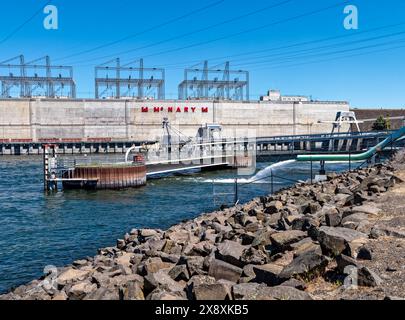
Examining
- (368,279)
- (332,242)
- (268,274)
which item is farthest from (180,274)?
(368,279)

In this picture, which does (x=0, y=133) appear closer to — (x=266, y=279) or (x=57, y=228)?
(x=57, y=228)

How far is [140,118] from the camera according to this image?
101812mm

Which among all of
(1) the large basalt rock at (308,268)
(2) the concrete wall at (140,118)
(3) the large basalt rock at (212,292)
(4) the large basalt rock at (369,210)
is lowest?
(3) the large basalt rock at (212,292)

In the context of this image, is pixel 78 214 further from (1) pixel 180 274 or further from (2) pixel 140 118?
(2) pixel 140 118

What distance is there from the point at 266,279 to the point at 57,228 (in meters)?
16.5

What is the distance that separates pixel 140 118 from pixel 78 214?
76071 mm

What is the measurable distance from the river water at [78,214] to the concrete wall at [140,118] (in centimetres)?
5293

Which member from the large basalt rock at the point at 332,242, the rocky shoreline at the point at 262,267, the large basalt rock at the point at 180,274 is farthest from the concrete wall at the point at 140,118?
the large basalt rock at the point at 332,242

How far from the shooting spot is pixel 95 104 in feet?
328

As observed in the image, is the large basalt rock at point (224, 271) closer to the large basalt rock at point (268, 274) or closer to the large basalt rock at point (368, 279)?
the large basalt rock at point (268, 274)

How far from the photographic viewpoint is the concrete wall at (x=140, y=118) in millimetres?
96062

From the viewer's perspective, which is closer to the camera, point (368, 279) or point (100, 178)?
point (368, 279)

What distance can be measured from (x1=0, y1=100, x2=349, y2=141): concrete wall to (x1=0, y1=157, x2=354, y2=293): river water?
52934 millimetres

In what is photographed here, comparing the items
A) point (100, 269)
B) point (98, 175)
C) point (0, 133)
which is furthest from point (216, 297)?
point (0, 133)
